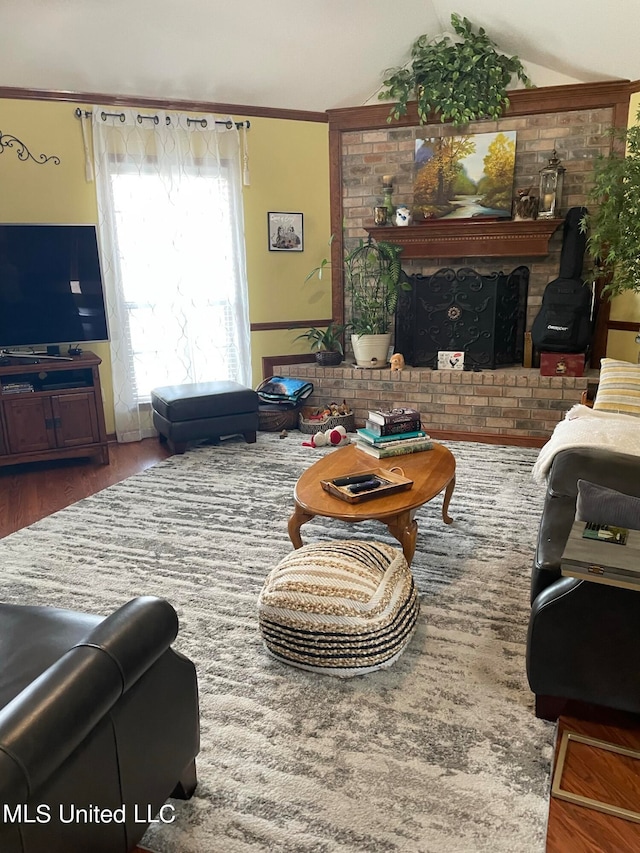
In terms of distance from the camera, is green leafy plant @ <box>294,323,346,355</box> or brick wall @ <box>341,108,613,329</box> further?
green leafy plant @ <box>294,323,346,355</box>

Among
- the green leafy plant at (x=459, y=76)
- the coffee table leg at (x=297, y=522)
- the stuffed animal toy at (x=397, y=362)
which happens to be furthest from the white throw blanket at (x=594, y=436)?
the green leafy plant at (x=459, y=76)

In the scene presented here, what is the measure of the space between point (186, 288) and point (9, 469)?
1.83 metres

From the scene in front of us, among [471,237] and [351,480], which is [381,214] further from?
[351,480]

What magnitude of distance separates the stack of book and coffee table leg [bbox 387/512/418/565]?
1.73 ft

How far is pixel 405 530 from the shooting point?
2660 mm

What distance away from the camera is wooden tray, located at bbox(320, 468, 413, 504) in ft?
8.68

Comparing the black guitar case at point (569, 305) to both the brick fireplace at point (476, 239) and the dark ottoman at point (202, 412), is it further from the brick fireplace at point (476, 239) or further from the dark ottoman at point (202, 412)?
the dark ottoman at point (202, 412)

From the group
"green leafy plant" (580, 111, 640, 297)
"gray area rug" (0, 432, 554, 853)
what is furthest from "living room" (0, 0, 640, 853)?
"green leafy plant" (580, 111, 640, 297)

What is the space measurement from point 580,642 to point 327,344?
12.7 ft

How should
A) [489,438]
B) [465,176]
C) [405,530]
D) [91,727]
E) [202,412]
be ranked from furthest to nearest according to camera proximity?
[465,176] → [489,438] → [202,412] → [405,530] → [91,727]

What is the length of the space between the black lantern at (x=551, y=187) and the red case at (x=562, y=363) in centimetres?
102

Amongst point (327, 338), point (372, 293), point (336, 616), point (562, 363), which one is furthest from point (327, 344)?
point (336, 616)

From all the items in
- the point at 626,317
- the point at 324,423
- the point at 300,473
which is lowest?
the point at 300,473

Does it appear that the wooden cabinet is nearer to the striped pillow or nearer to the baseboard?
the baseboard
